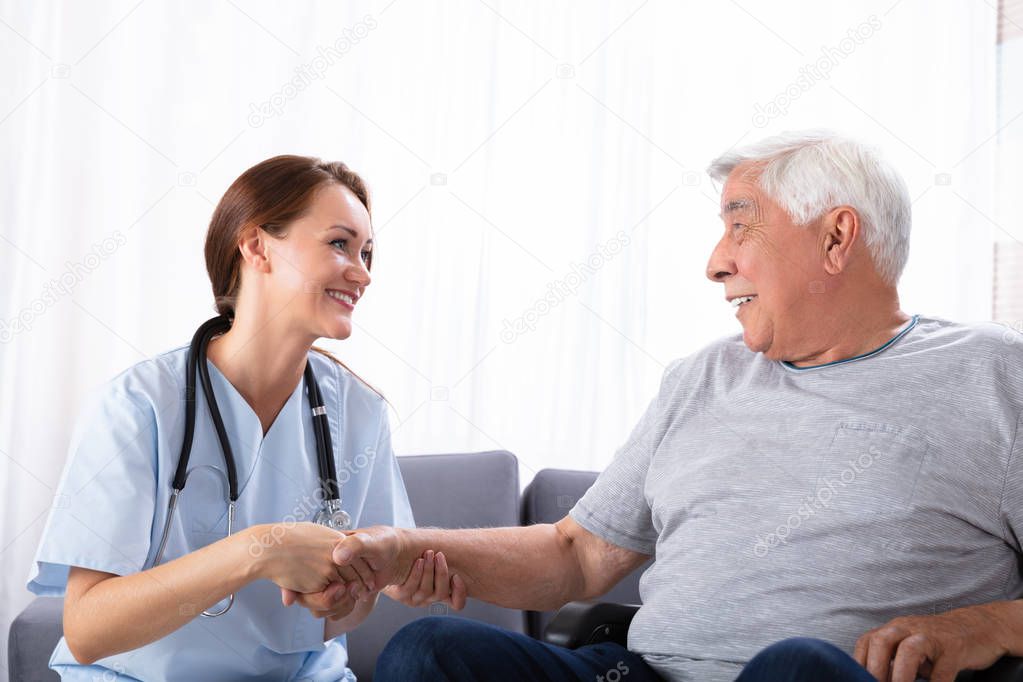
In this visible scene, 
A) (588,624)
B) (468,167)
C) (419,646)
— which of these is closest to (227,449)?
(419,646)

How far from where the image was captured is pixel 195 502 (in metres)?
1.54

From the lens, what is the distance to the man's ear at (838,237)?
5.18ft

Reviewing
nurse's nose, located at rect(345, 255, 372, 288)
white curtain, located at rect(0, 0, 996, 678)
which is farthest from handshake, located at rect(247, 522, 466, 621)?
white curtain, located at rect(0, 0, 996, 678)

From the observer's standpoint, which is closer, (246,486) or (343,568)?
(343,568)

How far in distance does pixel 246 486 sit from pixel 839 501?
0.91m

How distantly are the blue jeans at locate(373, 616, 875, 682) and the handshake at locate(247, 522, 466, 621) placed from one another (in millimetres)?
180

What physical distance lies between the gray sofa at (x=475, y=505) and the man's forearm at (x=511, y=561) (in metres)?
0.49

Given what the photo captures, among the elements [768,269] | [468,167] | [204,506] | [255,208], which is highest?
[468,167]

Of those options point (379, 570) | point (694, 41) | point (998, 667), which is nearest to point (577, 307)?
point (694, 41)

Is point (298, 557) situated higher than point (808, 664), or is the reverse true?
point (298, 557)

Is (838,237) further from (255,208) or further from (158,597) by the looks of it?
(158,597)

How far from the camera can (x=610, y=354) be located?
2867mm

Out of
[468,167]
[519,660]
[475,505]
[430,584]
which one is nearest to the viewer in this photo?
[519,660]

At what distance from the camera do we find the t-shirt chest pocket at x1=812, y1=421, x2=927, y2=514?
1.40 m
